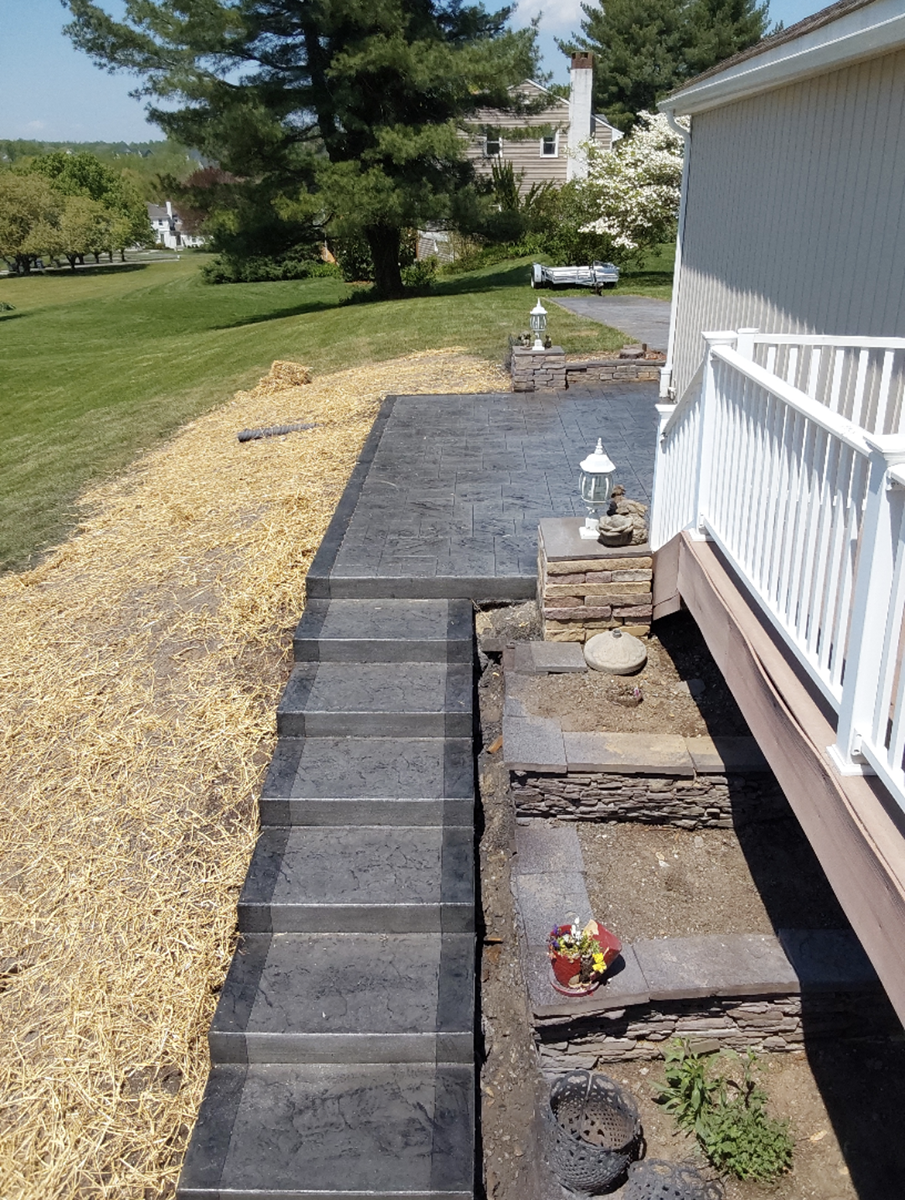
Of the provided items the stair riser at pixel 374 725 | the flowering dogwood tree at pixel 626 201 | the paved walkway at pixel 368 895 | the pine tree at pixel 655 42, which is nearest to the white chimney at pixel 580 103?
the flowering dogwood tree at pixel 626 201

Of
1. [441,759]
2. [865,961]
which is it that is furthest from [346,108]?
[865,961]

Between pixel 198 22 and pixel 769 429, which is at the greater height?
pixel 198 22

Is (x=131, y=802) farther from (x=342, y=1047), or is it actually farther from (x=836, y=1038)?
(x=836, y=1038)

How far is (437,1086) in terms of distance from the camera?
12.0 feet

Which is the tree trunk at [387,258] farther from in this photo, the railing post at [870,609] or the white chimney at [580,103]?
the railing post at [870,609]

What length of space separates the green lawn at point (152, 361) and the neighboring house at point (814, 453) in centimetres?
569

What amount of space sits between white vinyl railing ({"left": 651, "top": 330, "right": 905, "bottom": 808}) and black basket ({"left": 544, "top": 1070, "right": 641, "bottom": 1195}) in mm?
1820

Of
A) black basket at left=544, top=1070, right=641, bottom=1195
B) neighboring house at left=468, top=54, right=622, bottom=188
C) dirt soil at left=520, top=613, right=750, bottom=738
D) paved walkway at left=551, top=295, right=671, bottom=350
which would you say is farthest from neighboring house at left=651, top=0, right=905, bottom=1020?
neighboring house at left=468, top=54, right=622, bottom=188

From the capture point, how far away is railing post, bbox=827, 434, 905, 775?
2264 millimetres

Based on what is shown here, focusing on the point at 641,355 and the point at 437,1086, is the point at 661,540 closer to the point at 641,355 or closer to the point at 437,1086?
the point at 437,1086

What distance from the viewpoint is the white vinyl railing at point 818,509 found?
2.33 meters

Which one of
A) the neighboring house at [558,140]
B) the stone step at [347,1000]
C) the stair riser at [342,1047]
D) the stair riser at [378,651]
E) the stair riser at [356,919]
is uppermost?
the neighboring house at [558,140]

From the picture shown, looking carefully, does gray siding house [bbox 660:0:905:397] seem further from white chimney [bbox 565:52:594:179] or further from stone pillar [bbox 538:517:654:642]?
white chimney [bbox 565:52:594:179]

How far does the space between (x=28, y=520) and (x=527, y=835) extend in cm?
619
